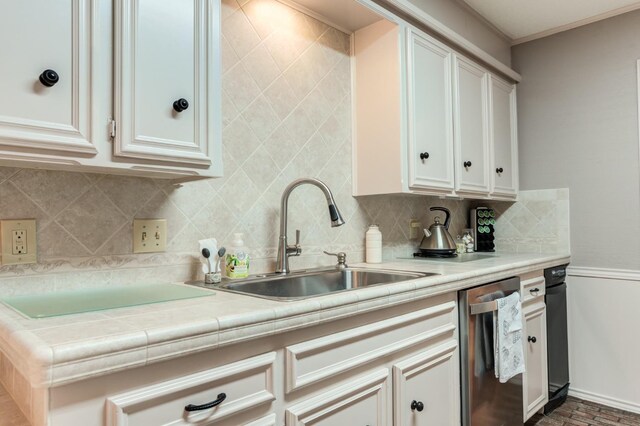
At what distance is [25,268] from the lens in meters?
1.18

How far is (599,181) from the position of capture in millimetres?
2719

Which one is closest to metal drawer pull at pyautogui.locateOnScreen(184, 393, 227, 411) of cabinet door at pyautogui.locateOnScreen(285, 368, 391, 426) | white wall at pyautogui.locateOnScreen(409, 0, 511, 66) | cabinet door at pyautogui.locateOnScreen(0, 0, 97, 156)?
cabinet door at pyautogui.locateOnScreen(285, 368, 391, 426)

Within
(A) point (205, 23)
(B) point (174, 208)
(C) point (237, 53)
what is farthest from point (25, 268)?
(C) point (237, 53)

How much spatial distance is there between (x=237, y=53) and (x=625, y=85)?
2378 millimetres

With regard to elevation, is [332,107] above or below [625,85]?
below

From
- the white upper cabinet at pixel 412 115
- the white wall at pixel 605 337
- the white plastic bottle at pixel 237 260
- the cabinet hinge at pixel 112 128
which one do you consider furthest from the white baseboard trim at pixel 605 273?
the cabinet hinge at pixel 112 128

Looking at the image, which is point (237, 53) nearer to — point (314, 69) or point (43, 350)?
point (314, 69)

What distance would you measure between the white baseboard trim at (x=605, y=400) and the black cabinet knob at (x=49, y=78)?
10.4 ft

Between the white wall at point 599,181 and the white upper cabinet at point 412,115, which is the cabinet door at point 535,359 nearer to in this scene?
the white wall at point 599,181

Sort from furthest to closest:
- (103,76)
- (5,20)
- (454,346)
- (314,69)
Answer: (314,69) < (454,346) < (103,76) < (5,20)

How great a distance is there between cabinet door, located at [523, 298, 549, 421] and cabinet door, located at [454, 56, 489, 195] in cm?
76

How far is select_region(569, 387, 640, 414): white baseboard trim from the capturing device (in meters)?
2.55

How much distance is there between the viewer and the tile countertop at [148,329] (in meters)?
0.72

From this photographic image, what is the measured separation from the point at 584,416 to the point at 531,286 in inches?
34.6
